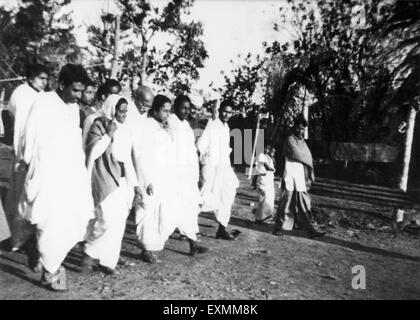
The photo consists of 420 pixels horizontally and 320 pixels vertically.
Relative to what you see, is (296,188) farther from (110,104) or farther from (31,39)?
(31,39)

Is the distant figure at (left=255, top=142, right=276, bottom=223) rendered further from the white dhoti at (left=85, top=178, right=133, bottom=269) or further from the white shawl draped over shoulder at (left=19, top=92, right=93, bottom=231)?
the white shawl draped over shoulder at (left=19, top=92, right=93, bottom=231)

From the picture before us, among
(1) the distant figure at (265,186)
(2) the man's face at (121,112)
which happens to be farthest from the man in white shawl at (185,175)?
(1) the distant figure at (265,186)

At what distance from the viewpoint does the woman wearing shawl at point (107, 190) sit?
4105 millimetres

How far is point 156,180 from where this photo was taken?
4695 mm

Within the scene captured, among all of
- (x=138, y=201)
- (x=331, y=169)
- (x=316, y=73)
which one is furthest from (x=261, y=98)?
(x=138, y=201)

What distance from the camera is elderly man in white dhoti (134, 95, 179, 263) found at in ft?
15.2

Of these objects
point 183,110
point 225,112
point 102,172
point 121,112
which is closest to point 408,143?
point 225,112

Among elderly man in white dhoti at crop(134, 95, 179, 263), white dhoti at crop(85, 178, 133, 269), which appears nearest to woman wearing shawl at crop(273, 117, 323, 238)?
elderly man in white dhoti at crop(134, 95, 179, 263)

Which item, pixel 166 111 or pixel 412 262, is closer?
pixel 166 111

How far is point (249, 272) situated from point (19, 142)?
2.70 m

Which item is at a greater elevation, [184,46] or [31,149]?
[184,46]
